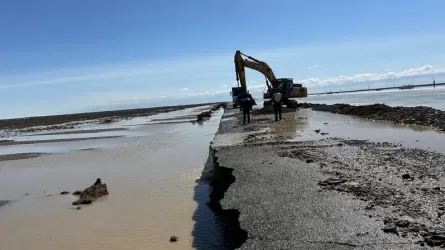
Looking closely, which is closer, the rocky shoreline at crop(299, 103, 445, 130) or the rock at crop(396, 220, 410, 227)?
the rock at crop(396, 220, 410, 227)

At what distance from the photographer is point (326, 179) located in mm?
7305

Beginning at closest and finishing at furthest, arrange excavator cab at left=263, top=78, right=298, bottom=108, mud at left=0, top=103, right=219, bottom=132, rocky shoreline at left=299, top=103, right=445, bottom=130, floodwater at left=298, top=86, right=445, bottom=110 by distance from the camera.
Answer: rocky shoreline at left=299, top=103, right=445, bottom=130 → excavator cab at left=263, top=78, right=298, bottom=108 → floodwater at left=298, top=86, right=445, bottom=110 → mud at left=0, top=103, right=219, bottom=132

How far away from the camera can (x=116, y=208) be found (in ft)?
28.7

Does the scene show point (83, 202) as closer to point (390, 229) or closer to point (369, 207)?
point (369, 207)

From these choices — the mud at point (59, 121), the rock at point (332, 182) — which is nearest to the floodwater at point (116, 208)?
the rock at point (332, 182)

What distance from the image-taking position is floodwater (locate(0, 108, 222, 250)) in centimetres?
678

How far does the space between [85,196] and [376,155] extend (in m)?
6.93

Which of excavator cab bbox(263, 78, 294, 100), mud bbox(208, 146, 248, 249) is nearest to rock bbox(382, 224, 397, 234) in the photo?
mud bbox(208, 146, 248, 249)

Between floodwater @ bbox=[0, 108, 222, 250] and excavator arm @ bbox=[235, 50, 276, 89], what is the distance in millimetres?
16611

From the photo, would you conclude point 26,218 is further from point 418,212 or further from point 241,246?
point 418,212

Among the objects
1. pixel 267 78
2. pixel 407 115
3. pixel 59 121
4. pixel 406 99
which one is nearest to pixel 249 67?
pixel 267 78

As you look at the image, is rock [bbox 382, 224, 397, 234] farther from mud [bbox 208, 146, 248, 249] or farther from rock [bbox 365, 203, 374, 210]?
mud [bbox 208, 146, 248, 249]

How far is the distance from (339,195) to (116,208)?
4.82 m

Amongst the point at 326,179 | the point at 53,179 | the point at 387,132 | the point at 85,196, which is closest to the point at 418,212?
the point at 326,179
